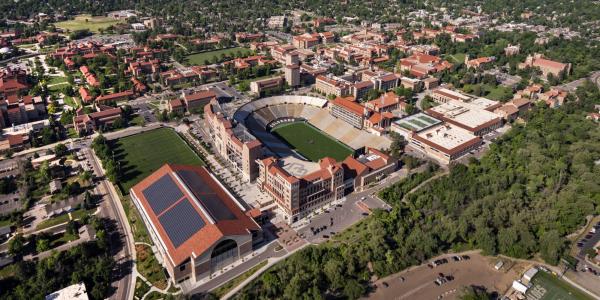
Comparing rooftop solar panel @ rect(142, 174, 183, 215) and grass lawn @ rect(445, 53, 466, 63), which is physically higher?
grass lawn @ rect(445, 53, 466, 63)

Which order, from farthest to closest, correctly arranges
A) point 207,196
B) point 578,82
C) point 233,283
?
point 578,82, point 207,196, point 233,283

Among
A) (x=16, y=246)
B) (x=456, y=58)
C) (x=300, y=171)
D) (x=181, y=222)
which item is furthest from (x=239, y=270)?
(x=456, y=58)

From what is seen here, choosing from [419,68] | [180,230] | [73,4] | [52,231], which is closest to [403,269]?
[180,230]

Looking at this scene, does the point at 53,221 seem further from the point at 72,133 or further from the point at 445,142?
the point at 445,142

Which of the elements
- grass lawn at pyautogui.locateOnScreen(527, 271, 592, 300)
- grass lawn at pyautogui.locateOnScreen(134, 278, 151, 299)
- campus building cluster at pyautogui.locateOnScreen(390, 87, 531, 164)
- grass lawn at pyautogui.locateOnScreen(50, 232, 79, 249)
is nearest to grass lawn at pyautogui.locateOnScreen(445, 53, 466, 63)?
campus building cluster at pyautogui.locateOnScreen(390, 87, 531, 164)

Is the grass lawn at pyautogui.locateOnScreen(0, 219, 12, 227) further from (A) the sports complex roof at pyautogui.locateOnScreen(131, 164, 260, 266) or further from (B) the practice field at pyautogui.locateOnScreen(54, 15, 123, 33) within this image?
(B) the practice field at pyautogui.locateOnScreen(54, 15, 123, 33)

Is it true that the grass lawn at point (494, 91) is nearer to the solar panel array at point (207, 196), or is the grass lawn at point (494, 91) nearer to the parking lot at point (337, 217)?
the parking lot at point (337, 217)

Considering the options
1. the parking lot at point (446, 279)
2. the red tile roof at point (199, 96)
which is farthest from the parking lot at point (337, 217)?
the red tile roof at point (199, 96)

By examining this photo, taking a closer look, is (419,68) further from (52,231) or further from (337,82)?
(52,231)
